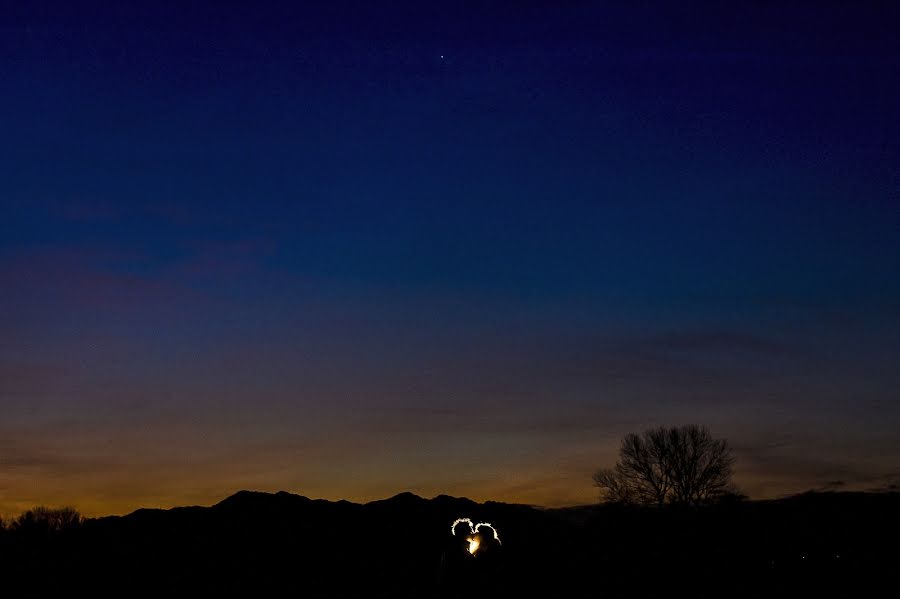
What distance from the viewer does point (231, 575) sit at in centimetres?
6712

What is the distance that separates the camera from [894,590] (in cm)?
4925

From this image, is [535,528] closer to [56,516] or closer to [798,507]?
[798,507]

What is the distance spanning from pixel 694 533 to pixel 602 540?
370 inches

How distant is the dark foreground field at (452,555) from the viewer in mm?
52156

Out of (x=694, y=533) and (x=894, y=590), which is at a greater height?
(x=694, y=533)

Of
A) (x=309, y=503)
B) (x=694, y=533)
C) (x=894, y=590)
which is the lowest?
(x=894, y=590)

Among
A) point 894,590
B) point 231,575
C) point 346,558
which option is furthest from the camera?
point 346,558

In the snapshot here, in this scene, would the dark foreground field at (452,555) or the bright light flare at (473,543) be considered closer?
the bright light flare at (473,543)

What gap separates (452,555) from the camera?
37406mm

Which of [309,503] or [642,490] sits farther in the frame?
[309,503]

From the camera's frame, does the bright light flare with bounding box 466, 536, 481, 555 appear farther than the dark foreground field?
No

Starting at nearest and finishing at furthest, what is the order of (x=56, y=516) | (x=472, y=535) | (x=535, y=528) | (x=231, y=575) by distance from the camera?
(x=472, y=535), (x=231, y=575), (x=535, y=528), (x=56, y=516)

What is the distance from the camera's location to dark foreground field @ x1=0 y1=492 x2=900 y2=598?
52.2 metres

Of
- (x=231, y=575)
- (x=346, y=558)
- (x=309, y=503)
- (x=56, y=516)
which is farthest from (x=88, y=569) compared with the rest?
(x=56, y=516)
